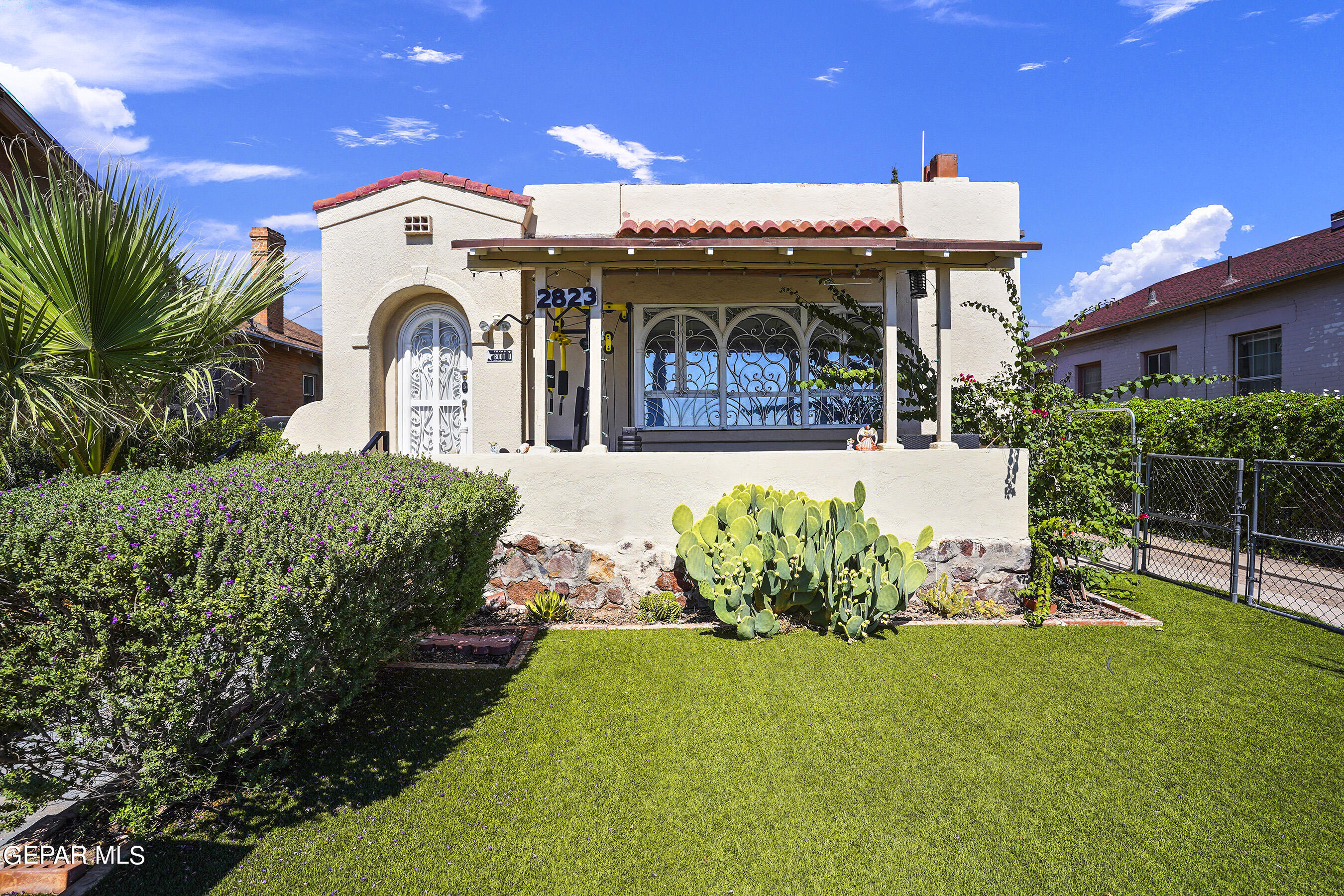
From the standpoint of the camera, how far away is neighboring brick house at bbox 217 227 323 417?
15320mm

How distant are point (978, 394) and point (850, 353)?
2.03 m

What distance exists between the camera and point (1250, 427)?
8.92 m

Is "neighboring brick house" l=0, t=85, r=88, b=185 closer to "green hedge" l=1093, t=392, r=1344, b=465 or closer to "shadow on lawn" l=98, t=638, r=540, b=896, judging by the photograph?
"shadow on lawn" l=98, t=638, r=540, b=896

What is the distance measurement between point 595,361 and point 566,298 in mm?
825

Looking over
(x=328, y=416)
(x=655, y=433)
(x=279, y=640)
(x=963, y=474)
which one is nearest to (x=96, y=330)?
(x=279, y=640)

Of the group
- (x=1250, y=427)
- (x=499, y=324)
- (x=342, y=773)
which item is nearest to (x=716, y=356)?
(x=499, y=324)

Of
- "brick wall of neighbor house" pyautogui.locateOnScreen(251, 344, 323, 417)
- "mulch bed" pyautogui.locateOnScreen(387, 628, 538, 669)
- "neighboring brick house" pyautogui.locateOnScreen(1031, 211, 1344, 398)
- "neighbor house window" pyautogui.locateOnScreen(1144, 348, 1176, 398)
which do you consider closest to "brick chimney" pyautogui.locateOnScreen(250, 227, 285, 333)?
"brick wall of neighbor house" pyautogui.locateOnScreen(251, 344, 323, 417)

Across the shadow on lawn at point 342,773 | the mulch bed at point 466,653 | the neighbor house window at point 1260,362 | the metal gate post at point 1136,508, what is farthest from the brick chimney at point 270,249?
the neighbor house window at point 1260,362

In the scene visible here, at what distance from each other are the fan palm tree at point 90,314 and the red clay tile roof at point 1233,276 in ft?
35.2

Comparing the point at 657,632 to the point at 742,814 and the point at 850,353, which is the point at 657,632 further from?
the point at 850,353

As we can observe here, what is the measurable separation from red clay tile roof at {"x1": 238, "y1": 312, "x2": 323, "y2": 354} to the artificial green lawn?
12.4 meters

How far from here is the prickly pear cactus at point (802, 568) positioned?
5.58 metres

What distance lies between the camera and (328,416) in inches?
354

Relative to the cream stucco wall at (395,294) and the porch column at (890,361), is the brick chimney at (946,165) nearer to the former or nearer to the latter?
the porch column at (890,361)
